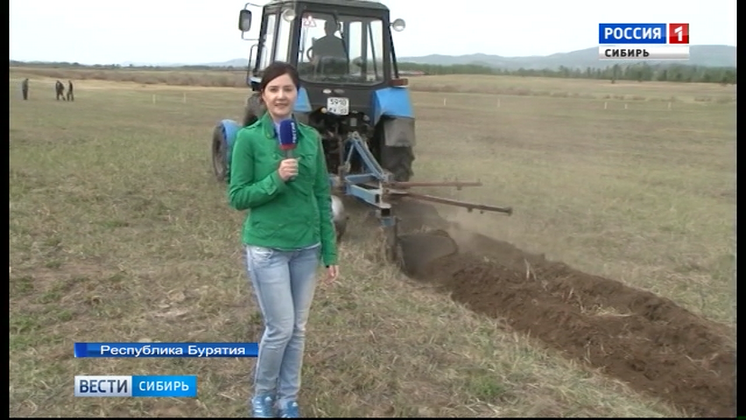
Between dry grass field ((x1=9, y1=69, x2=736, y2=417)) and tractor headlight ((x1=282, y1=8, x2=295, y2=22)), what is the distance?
1.86 m

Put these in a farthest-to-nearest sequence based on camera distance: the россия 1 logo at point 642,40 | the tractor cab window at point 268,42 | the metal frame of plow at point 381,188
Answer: the tractor cab window at point 268,42 → the metal frame of plow at point 381,188 → the россия 1 logo at point 642,40

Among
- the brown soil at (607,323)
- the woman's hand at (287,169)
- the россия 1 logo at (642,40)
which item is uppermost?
the россия 1 logo at (642,40)

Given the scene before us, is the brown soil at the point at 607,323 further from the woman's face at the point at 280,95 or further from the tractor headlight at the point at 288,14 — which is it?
the tractor headlight at the point at 288,14

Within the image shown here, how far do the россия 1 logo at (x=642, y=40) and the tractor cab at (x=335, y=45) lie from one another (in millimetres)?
3103

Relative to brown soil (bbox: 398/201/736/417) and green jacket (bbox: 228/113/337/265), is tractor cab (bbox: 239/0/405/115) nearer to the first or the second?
brown soil (bbox: 398/201/736/417)

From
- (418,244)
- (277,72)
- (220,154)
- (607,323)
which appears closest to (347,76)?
(418,244)

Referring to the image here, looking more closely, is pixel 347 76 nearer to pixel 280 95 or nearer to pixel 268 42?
pixel 268 42

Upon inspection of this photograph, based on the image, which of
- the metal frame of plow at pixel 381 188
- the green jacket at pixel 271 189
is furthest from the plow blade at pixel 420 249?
the green jacket at pixel 271 189

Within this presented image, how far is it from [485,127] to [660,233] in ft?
37.3

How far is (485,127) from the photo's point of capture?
17.5 metres

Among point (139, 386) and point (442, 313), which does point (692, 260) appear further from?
point (139, 386)

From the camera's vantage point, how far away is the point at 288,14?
255 inches

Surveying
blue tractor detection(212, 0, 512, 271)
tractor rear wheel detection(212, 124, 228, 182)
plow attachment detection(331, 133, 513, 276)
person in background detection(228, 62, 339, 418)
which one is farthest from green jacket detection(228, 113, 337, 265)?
tractor rear wheel detection(212, 124, 228, 182)

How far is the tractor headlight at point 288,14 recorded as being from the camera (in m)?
6.41
